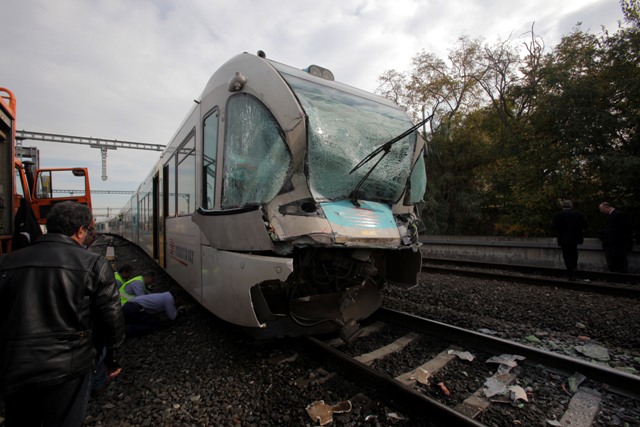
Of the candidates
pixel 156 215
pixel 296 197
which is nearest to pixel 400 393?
pixel 296 197

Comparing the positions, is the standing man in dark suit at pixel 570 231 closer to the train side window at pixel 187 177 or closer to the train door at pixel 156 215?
the train side window at pixel 187 177

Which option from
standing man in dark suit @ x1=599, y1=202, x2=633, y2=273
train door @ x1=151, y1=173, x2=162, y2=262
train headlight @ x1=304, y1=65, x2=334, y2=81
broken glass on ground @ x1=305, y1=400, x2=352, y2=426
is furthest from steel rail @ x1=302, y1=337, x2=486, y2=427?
standing man in dark suit @ x1=599, y1=202, x2=633, y2=273

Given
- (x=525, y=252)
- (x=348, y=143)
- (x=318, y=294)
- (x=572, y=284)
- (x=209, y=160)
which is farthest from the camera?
(x=525, y=252)

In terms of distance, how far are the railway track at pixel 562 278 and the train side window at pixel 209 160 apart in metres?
6.30

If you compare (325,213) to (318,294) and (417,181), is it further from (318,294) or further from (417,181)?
(417,181)

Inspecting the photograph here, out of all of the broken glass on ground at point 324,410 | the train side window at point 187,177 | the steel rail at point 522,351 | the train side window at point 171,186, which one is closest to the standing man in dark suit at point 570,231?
the steel rail at point 522,351

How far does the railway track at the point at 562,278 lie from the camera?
19.5ft

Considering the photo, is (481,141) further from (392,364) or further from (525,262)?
(392,364)

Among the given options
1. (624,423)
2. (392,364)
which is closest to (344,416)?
(392,364)

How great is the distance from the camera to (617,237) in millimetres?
7582

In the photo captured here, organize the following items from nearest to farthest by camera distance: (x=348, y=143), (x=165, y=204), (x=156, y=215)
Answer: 1. (x=348, y=143)
2. (x=165, y=204)
3. (x=156, y=215)

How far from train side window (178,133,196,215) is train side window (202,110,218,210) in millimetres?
465

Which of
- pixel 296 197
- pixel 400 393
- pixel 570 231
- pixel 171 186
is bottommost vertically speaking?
pixel 400 393

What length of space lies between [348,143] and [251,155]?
1029 mm
